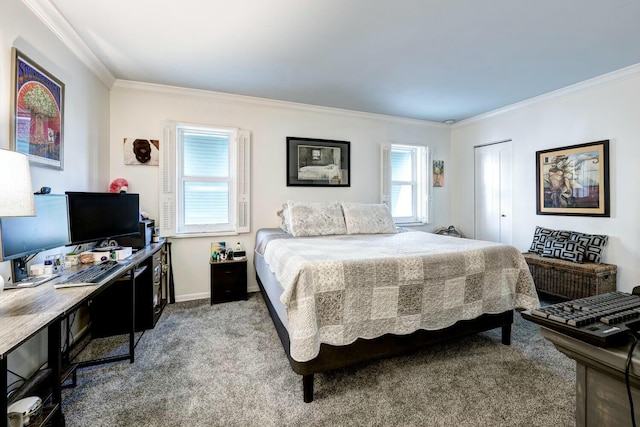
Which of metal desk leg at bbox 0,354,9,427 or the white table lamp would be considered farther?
the white table lamp

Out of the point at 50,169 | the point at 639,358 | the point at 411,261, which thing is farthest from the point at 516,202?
the point at 50,169

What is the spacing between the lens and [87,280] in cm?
153

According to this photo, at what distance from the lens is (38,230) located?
161 centimetres

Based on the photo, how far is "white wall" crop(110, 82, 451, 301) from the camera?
3.13 meters

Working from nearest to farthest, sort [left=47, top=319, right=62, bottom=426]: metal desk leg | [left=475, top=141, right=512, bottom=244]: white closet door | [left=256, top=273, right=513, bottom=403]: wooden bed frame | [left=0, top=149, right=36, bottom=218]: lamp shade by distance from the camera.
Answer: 1. [left=0, top=149, right=36, bottom=218]: lamp shade
2. [left=47, top=319, right=62, bottom=426]: metal desk leg
3. [left=256, top=273, right=513, bottom=403]: wooden bed frame
4. [left=475, top=141, right=512, bottom=244]: white closet door

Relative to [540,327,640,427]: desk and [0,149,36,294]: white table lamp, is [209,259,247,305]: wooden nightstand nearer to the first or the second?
[0,149,36,294]: white table lamp

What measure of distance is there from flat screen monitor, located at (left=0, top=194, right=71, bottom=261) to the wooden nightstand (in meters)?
1.42

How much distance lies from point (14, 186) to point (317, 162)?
10.2 feet

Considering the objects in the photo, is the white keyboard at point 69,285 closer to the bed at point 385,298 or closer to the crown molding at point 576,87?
the bed at point 385,298

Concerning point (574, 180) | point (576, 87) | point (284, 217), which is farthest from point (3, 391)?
point (576, 87)

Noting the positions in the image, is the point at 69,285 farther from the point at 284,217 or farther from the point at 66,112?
the point at 284,217

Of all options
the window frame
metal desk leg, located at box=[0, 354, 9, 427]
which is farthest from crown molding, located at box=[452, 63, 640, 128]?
metal desk leg, located at box=[0, 354, 9, 427]

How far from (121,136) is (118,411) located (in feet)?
9.01

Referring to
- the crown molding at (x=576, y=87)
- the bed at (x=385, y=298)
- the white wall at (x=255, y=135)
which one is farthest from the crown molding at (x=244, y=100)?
the bed at (x=385, y=298)
